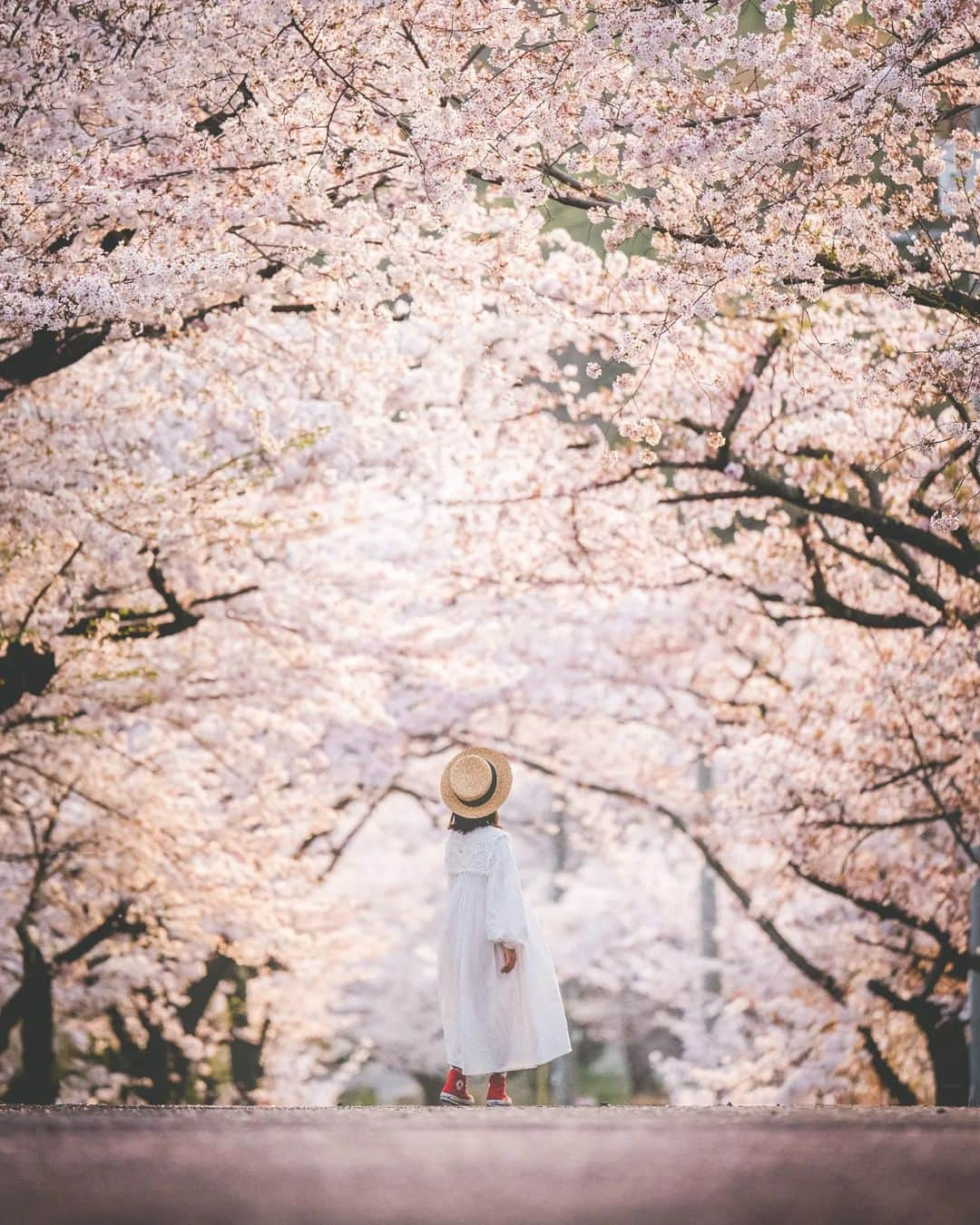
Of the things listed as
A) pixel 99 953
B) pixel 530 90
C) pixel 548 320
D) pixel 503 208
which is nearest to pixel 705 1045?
pixel 99 953

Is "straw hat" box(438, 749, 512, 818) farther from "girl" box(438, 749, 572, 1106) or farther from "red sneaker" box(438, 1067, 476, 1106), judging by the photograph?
"red sneaker" box(438, 1067, 476, 1106)

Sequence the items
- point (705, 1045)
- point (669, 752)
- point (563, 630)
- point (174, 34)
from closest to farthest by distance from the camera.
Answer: point (174, 34) < point (563, 630) < point (669, 752) < point (705, 1045)

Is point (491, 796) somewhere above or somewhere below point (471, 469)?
below

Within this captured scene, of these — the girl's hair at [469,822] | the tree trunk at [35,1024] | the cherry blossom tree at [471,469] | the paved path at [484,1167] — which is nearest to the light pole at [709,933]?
the cherry blossom tree at [471,469]

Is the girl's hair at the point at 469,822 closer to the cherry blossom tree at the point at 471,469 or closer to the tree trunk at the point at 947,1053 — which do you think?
the cherry blossom tree at the point at 471,469

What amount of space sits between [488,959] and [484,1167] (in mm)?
2022

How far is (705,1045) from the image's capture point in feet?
70.9

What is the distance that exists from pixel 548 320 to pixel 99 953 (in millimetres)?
8985

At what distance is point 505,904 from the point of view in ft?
22.4

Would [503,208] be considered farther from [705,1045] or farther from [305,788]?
[705,1045]

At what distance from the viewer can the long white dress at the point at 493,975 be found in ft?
22.4

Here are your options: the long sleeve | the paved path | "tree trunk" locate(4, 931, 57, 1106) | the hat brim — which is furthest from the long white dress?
"tree trunk" locate(4, 931, 57, 1106)

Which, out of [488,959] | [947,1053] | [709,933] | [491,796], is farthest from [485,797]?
[709,933]

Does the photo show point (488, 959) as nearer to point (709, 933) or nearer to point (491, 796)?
point (491, 796)
